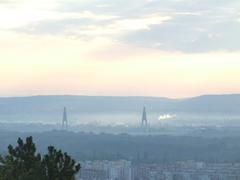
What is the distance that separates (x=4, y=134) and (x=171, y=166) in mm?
38934

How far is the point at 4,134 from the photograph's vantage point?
11188cm

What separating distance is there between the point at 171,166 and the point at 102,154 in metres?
19.4

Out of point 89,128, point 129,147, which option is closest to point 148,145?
point 129,147

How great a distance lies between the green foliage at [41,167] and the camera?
17.2m

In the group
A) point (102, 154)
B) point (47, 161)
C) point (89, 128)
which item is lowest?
point (47, 161)

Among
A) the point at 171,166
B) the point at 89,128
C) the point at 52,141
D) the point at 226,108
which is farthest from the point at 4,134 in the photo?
the point at 226,108

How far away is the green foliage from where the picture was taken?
1716cm

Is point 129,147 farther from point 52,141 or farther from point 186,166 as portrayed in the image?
point 186,166

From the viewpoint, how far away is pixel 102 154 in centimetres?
9600

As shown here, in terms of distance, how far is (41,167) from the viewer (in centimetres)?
1742

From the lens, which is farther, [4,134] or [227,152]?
[4,134]

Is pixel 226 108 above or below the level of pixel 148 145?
above

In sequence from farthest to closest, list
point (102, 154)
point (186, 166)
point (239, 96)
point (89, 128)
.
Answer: point (239, 96), point (89, 128), point (102, 154), point (186, 166)

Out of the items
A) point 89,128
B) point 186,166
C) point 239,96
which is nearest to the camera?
point 186,166
